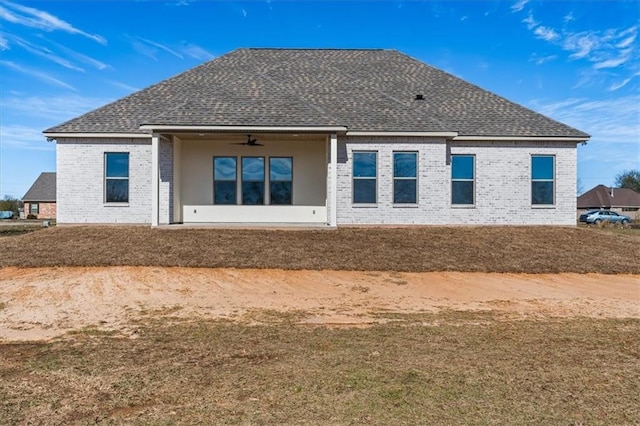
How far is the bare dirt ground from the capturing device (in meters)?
7.64

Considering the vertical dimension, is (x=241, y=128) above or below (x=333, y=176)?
above

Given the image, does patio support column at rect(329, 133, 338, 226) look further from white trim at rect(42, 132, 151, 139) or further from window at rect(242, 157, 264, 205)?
white trim at rect(42, 132, 151, 139)

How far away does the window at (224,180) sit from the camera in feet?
55.4

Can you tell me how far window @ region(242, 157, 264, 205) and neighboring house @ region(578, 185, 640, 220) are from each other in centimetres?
6042

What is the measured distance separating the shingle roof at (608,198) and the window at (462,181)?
59.5 metres

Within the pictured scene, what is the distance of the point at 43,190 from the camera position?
62.0m

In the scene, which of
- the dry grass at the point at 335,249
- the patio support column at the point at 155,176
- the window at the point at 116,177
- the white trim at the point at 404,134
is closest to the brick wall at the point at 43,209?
the window at the point at 116,177

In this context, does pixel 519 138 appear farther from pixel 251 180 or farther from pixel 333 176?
pixel 251 180

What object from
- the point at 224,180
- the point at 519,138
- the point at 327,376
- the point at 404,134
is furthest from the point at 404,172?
the point at 327,376

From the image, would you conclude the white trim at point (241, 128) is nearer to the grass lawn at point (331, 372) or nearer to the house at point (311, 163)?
the house at point (311, 163)

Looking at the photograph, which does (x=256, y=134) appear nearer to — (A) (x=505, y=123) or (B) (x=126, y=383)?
(A) (x=505, y=123)

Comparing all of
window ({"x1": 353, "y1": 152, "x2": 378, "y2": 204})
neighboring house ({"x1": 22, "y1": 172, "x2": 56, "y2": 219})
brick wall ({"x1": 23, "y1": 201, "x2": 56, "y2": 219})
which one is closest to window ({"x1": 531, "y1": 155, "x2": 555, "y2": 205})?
window ({"x1": 353, "y1": 152, "x2": 378, "y2": 204})

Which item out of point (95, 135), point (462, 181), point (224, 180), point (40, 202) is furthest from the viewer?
point (40, 202)

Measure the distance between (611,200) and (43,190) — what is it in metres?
83.1
